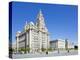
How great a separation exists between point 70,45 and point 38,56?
1.03ft

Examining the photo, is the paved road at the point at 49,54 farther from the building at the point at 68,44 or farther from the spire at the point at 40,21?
the spire at the point at 40,21

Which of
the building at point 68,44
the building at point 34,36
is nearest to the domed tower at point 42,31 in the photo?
the building at point 34,36

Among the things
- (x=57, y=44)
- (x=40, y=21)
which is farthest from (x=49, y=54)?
(x=40, y=21)

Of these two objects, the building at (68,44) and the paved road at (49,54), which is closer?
the paved road at (49,54)

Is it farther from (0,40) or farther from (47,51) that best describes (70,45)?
(0,40)

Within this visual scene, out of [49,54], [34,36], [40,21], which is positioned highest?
[40,21]

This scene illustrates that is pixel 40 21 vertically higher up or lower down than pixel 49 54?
higher up

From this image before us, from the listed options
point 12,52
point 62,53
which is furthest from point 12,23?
point 62,53

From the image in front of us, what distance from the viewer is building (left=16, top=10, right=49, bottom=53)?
1.96 metres

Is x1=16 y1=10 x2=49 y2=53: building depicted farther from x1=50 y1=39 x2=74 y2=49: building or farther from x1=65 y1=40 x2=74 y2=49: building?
x1=65 y1=40 x2=74 y2=49: building

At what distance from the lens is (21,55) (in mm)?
1948

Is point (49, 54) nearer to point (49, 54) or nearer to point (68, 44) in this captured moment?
point (49, 54)

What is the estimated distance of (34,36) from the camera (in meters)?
2.01

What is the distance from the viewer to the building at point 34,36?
77.0 inches
